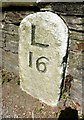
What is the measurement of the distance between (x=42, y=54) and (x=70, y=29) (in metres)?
0.54

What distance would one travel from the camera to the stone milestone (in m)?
3.69

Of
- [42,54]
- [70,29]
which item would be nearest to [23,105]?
[42,54]

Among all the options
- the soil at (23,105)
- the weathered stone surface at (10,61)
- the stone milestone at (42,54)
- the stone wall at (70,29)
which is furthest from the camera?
the weathered stone surface at (10,61)

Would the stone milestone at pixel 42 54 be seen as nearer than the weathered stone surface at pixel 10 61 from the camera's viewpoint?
Yes

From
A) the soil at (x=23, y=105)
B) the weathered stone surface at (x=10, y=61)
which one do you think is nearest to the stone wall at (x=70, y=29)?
the weathered stone surface at (x=10, y=61)

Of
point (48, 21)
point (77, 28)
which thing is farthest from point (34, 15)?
point (77, 28)

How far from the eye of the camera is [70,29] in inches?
144

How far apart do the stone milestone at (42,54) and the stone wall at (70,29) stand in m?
0.09

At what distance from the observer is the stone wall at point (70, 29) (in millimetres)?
3566

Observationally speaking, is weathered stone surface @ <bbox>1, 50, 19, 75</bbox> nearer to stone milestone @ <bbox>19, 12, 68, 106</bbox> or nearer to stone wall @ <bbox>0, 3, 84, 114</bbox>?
stone wall @ <bbox>0, 3, 84, 114</bbox>

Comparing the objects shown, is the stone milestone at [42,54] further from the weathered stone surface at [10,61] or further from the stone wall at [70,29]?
the weathered stone surface at [10,61]

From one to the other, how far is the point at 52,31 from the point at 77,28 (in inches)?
12.9

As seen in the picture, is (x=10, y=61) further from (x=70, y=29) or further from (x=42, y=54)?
(x=70, y=29)

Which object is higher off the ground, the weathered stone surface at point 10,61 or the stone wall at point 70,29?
the stone wall at point 70,29
